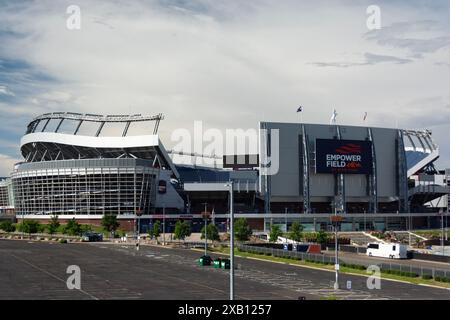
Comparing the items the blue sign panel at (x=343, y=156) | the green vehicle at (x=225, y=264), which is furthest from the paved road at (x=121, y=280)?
the blue sign panel at (x=343, y=156)

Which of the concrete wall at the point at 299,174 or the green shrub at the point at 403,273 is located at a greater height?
the concrete wall at the point at 299,174

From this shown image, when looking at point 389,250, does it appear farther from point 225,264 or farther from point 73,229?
point 73,229

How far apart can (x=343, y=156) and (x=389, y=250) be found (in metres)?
96.3

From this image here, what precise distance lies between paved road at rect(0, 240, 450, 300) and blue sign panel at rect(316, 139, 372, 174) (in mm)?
105973

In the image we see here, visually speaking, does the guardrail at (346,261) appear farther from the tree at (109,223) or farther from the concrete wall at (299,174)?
the concrete wall at (299,174)

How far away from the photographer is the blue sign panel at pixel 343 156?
18725 cm

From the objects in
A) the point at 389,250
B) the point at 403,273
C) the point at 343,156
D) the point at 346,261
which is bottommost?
the point at 403,273

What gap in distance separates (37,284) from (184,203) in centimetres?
14274

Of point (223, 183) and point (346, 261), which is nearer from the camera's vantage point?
point (346, 261)

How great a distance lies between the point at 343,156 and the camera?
190500mm

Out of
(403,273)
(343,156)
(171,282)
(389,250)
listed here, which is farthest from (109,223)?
(403,273)

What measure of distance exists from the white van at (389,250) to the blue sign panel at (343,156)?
284 ft

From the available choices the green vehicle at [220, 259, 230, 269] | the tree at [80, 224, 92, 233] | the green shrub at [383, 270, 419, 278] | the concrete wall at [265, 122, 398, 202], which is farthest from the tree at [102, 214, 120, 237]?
the green shrub at [383, 270, 419, 278]

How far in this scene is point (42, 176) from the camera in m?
190
